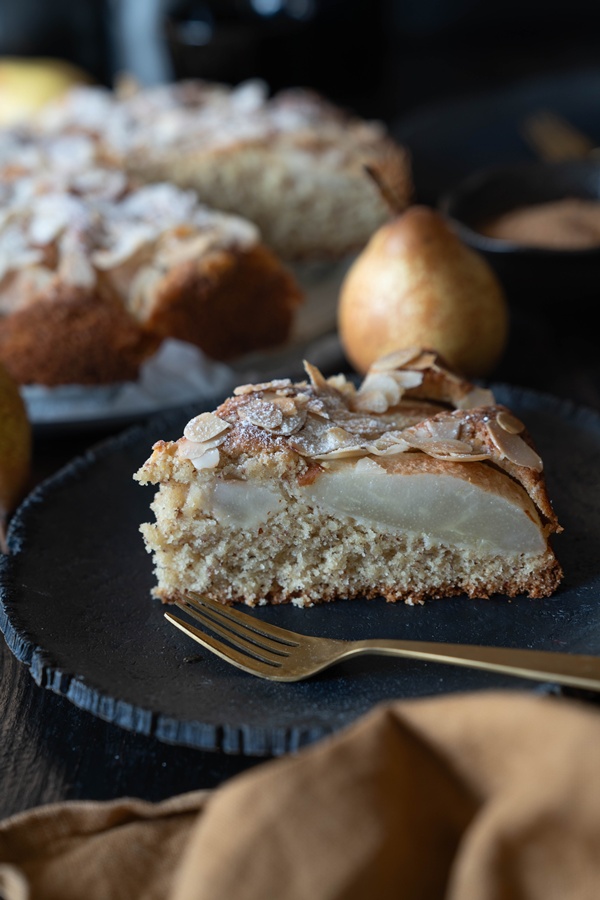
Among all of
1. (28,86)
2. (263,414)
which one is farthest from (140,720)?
(28,86)

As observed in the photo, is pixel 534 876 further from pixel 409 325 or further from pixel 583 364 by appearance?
pixel 583 364

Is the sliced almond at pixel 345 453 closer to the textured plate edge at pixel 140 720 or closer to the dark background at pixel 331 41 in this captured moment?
the textured plate edge at pixel 140 720

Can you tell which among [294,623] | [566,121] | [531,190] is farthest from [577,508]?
[566,121]

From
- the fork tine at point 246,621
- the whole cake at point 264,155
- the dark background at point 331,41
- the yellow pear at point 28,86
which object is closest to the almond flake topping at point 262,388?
the fork tine at point 246,621

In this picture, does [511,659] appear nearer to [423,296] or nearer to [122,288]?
[423,296]

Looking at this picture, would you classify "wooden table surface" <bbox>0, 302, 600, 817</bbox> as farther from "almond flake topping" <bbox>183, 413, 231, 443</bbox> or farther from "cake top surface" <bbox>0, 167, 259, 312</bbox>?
"cake top surface" <bbox>0, 167, 259, 312</bbox>

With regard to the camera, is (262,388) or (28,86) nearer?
(262,388)
